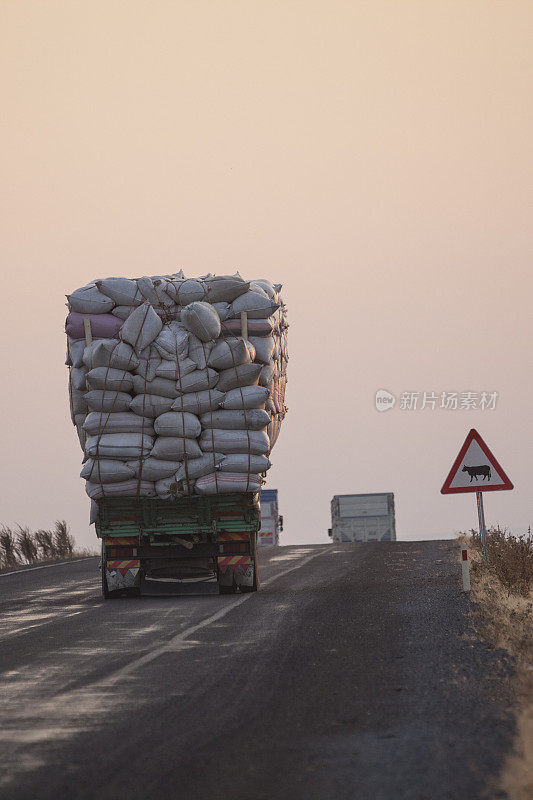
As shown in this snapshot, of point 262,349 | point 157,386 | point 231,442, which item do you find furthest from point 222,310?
point 231,442

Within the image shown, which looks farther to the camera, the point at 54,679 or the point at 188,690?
the point at 54,679

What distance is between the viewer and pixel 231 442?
16406mm

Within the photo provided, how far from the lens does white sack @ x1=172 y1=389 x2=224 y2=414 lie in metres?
16.4

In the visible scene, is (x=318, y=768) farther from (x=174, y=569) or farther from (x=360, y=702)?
(x=174, y=569)

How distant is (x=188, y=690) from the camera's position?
26.7ft

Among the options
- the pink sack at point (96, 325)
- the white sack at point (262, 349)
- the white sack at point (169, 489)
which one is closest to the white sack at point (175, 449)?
the white sack at point (169, 489)

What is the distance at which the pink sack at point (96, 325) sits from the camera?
16.8 m

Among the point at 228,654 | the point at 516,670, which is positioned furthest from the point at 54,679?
the point at 516,670

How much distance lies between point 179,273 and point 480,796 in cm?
1400

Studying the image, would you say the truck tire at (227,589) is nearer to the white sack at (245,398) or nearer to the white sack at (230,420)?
the white sack at (230,420)

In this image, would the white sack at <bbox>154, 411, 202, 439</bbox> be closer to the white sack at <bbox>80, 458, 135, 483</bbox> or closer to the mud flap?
the white sack at <bbox>80, 458, 135, 483</bbox>

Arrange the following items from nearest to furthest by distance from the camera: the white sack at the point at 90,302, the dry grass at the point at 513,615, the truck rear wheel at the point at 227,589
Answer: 1. the dry grass at the point at 513,615
2. the white sack at the point at 90,302
3. the truck rear wheel at the point at 227,589

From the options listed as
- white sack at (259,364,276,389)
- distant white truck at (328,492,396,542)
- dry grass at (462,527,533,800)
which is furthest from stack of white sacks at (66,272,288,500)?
distant white truck at (328,492,396,542)

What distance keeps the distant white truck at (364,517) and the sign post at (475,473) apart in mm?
26409
